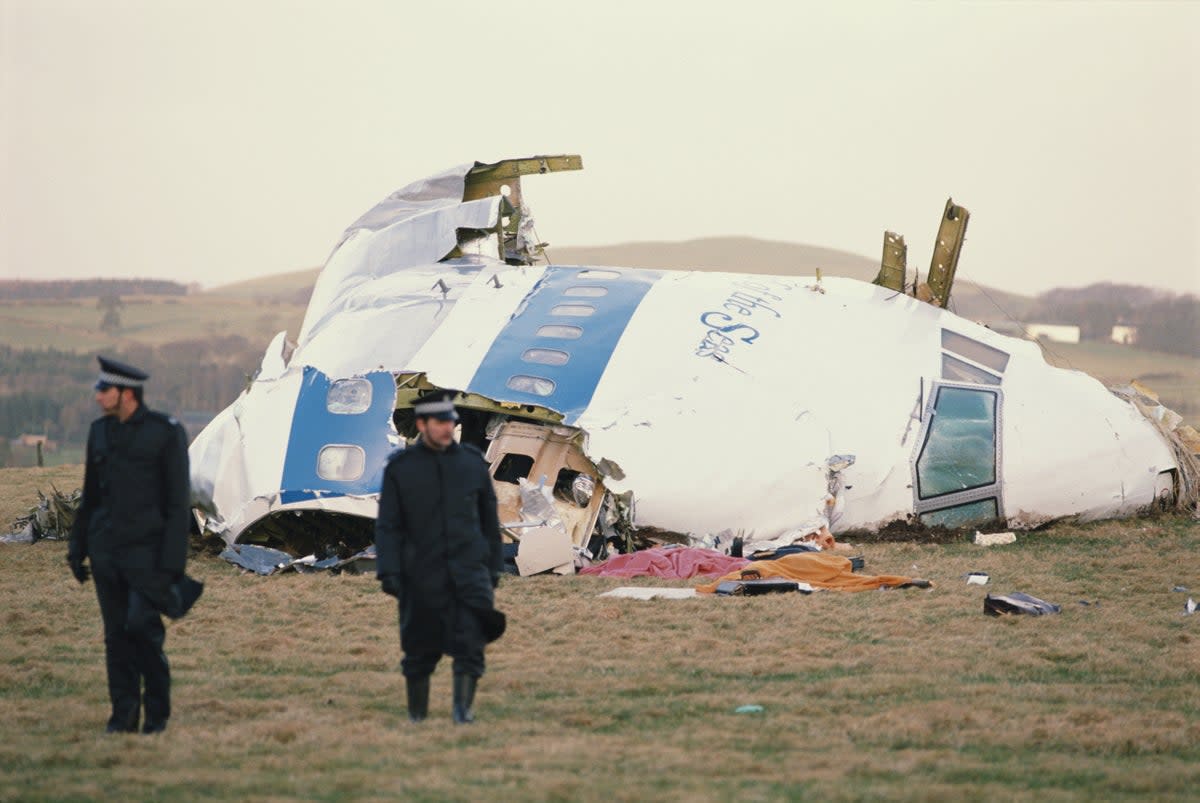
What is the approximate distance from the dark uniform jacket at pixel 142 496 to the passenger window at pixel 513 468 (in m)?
9.89

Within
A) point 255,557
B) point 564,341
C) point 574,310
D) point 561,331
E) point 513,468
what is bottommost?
point 255,557

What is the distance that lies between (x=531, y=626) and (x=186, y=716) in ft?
15.1

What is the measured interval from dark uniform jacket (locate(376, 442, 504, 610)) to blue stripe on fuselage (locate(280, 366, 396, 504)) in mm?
8290

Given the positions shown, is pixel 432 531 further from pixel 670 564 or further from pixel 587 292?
pixel 587 292

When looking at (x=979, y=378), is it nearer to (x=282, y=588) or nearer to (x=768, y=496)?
(x=768, y=496)

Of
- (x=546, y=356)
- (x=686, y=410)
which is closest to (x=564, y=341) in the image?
(x=546, y=356)

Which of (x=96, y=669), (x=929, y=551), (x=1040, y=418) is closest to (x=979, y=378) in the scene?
(x=1040, y=418)

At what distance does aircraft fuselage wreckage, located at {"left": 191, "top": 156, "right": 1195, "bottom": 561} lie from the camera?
759 inches

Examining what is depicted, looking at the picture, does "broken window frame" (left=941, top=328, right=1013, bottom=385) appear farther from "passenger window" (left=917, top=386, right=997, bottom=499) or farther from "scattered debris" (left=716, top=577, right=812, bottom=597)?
"scattered debris" (left=716, top=577, right=812, bottom=597)

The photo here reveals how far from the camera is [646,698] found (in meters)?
11.4

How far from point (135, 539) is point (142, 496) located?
0.86 feet

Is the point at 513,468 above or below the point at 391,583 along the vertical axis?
below

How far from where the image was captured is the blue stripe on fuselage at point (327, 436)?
18.4 metres

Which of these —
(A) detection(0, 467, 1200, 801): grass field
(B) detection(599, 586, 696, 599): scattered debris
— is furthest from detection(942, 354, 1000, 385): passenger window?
(B) detection(599, 586, 696, 599): scattered debris
